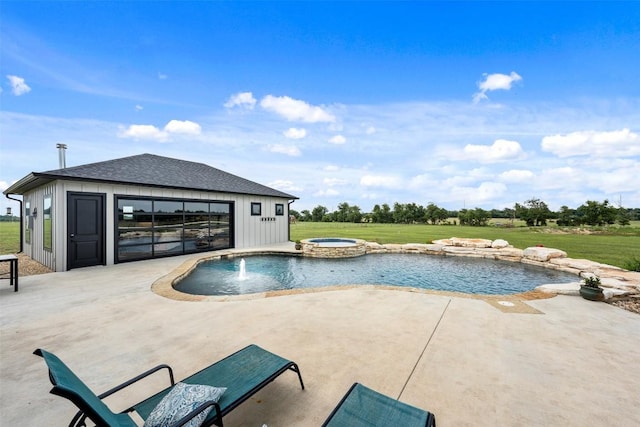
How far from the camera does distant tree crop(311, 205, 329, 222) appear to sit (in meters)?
56.4

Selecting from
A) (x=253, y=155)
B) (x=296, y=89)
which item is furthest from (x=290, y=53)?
(x=253, y=155)

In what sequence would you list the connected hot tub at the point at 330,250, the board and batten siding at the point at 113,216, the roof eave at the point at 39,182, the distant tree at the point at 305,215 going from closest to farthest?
the roof eave at the point at 39,182, the board and batten siding at the point at 113,216, the connected hot tub at the point at 330,250, the distant tree at the point at 305,215

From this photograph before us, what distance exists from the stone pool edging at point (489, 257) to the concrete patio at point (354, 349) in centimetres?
38

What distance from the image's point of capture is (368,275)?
9.45 m

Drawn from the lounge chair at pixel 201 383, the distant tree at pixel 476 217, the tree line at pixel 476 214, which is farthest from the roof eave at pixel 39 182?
the tree line at pixel 476 214

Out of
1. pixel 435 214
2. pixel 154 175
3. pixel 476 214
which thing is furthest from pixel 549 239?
pixel 435 214

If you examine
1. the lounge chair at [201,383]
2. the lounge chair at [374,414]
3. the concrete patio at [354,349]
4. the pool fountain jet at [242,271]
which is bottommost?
the pool fountain jet at [242,271]

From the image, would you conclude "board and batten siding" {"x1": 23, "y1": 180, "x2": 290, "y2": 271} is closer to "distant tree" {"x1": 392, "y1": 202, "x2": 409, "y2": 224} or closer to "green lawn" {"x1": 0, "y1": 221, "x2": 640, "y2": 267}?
"green lawn" {"x1": 0, "y1": 221, "x2": 640, "y2": 267}

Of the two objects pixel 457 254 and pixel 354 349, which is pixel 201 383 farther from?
pixel 457 254

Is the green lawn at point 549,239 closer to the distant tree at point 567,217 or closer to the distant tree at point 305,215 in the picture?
the distant tree at point 567,217

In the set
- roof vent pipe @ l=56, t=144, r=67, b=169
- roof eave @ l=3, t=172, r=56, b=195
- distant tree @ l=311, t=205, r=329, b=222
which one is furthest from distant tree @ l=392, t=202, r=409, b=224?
roof eave @ l=3, t=172, r=56, b=195

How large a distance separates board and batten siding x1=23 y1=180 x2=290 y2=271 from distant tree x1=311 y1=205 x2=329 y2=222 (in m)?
39.6

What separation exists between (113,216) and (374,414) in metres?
10.9

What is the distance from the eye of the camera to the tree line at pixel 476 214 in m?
34.3
